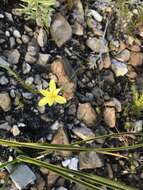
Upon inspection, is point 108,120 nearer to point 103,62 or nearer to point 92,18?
point 103,62

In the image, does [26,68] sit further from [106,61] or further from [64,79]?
[106,61]

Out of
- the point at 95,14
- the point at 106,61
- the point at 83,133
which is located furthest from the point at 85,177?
the point at 95,14

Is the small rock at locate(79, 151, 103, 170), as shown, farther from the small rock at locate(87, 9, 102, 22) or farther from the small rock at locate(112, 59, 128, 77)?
the small rock at locate(87, 9, 102, 22)

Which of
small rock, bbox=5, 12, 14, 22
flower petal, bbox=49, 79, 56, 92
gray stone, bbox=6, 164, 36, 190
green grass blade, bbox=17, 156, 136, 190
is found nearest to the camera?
green grass blade, bbox=17, 156, 136, 190

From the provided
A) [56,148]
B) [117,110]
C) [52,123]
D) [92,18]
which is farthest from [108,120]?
[92,18]

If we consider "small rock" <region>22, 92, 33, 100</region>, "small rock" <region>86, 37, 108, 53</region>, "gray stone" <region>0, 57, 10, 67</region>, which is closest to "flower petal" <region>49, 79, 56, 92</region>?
"small rock" <region>22, 92, 33, 100</region>

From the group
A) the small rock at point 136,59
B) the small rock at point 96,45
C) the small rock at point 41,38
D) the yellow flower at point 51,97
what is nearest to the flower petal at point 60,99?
the yellow flower at point 51,97
